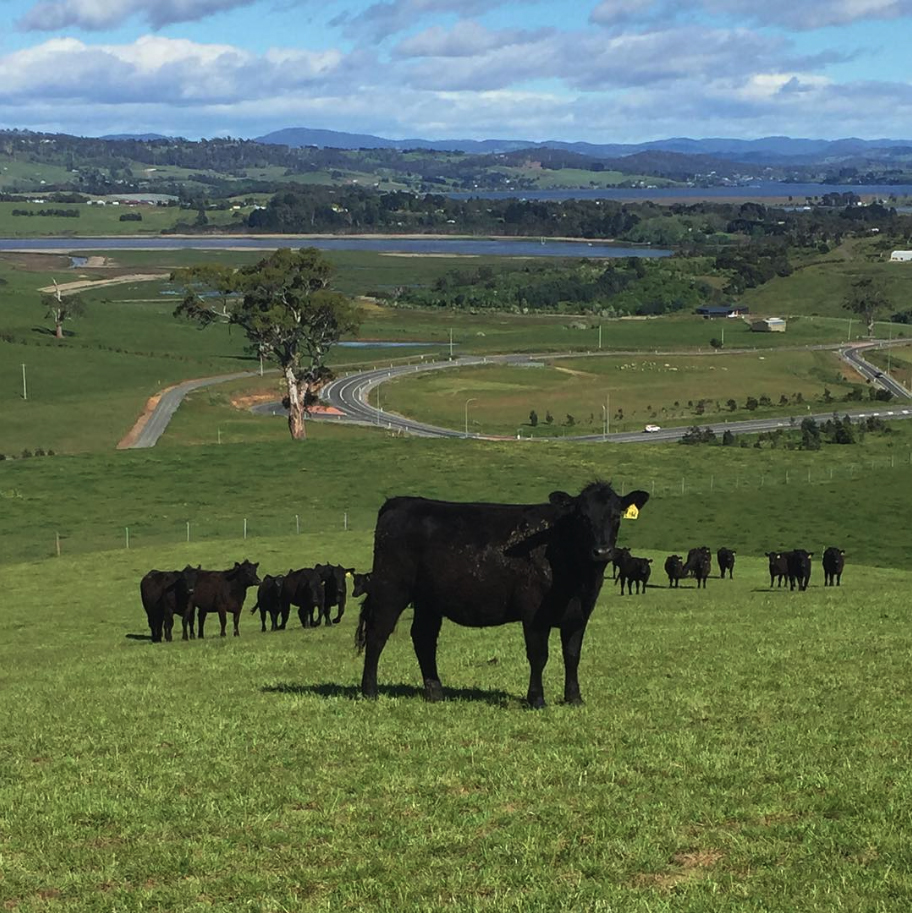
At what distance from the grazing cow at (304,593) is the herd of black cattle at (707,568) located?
9.84m

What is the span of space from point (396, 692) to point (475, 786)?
5642 mm

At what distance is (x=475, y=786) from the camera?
12742 mm

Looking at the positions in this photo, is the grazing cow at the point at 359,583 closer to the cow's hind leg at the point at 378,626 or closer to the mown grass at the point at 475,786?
the mown grass at the point at 475,786

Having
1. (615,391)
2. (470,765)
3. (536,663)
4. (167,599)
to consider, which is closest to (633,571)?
(167,599)

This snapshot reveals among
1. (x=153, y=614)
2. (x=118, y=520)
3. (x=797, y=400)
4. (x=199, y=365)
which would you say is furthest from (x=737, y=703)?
(x=199, y=365)

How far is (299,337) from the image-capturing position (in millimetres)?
91812

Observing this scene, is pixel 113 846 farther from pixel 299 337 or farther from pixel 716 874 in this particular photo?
pixel 299 337

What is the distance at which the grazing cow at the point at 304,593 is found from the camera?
34.0m

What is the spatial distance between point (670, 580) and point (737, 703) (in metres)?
27.6

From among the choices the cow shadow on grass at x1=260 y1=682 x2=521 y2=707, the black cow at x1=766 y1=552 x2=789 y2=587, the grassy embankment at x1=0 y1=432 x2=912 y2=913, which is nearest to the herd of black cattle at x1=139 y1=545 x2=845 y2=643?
the grassy embankment at x1=0 y1=432 x2=912 y2=913

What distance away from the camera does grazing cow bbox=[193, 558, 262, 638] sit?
3288 cm

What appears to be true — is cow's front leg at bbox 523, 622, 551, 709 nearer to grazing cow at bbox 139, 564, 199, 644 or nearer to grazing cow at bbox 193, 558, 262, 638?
grazing cow at bbox 139, 564, 199, 644

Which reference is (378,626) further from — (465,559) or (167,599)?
(167,599)

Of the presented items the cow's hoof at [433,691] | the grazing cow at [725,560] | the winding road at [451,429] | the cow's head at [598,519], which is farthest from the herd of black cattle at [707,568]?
the winding road at [451,429]
